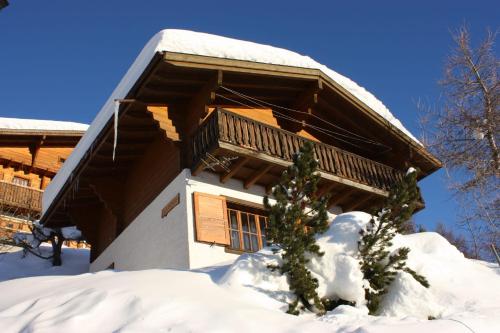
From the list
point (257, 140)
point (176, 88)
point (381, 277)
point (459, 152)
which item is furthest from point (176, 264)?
point (459, 152)

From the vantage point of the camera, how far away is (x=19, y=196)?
73.9 feet

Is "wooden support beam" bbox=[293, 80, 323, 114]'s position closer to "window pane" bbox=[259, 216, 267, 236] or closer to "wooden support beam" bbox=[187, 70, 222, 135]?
"wooden support beam" bbox=[187, 70, 222, 135]

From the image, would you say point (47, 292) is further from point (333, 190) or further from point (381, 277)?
point (333, 190)

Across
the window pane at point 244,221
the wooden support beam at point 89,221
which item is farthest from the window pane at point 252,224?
the wooden support beam at point 89,221

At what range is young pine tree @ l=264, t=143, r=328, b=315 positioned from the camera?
672 centimetres

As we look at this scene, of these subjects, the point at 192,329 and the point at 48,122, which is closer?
the point at 192,329

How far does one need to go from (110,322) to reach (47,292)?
1966 millimetres

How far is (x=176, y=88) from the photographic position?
11000mm

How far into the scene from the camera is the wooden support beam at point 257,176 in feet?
36.1

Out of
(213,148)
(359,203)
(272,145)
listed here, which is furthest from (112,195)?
(359,203)

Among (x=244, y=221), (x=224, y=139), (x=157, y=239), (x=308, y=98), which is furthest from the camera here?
(x=308, y=98)

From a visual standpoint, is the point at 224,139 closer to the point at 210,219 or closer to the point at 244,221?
the point at 210,219

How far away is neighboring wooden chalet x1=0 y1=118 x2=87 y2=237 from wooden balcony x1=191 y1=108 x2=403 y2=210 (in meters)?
14.1

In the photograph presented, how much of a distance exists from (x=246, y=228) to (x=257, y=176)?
45.5 inches
